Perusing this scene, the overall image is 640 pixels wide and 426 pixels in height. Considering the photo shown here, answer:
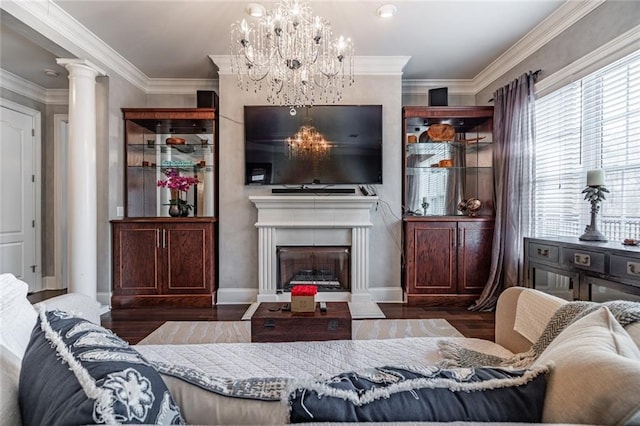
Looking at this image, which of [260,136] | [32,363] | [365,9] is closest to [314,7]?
[365,9]

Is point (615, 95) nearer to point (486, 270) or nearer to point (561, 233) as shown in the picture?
point (561, 233)

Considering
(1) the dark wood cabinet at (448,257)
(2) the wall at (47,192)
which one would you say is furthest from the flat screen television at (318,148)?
(2) the wall at (47,192)

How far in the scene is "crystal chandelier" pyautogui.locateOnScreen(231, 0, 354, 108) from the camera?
243cm

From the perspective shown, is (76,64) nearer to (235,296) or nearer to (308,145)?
(308,145)

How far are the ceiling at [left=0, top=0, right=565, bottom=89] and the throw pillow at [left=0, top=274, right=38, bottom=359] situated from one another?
8.59 ft

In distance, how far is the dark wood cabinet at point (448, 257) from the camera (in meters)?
3.82

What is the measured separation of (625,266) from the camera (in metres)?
1.92

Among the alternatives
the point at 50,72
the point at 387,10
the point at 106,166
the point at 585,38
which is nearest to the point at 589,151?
the point at 585,38

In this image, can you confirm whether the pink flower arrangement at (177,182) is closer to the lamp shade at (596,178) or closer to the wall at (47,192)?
the wall at (47,192)

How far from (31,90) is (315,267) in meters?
4.47

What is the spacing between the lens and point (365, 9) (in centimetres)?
289

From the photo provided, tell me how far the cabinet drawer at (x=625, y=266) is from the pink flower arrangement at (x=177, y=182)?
3.98 meters

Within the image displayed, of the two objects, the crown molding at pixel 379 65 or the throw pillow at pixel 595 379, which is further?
the crown molding at pixel 379 65

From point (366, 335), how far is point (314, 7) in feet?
9.45
